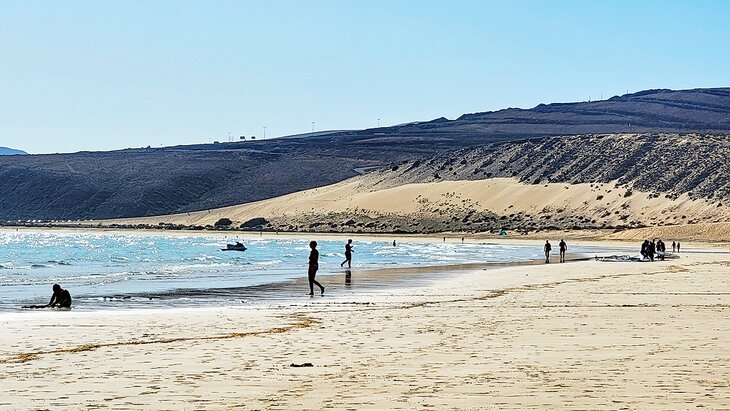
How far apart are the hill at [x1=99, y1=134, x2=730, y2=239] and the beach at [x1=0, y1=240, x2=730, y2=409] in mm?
66785

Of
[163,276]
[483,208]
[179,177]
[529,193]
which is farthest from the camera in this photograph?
[179,177]

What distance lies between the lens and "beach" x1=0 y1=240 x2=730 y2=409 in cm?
955

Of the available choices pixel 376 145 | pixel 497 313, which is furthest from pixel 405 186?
pixel 497 313

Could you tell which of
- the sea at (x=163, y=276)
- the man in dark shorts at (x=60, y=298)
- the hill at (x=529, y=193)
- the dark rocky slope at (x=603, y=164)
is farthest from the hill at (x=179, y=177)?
the man in dark shorts at (x=60, y=298)

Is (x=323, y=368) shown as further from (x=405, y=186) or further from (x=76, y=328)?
(x=405, y=186)

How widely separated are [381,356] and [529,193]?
10074 cm

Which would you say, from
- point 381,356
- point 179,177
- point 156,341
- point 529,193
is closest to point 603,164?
point 529,193

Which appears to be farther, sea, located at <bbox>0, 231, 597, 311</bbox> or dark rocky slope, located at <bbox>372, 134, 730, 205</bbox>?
dark rocky slope, located at <bbox>372, 134, 730, 205</bbox>

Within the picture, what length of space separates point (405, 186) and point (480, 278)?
94218mm

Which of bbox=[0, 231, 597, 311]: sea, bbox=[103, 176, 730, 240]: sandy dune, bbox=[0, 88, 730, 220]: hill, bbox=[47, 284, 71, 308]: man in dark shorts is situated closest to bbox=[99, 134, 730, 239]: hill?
bbox=[103, 176, 730, 240]: sandy dune

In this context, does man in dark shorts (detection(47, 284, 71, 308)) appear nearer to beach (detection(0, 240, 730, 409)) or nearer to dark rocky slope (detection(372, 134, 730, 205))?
beach (detection(0, 240, 730, 409))

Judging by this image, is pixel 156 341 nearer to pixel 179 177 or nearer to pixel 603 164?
pixel 603 164

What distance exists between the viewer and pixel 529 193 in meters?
112

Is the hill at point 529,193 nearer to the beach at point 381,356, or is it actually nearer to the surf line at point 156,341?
the beach at point 381,356
